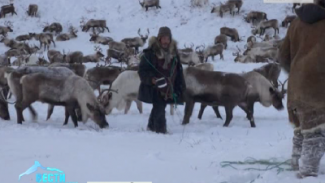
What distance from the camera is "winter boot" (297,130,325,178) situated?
13.6 ft

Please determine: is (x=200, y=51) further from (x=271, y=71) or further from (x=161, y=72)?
(x=161, y=72)

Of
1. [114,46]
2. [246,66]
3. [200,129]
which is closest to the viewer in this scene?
[200,129]

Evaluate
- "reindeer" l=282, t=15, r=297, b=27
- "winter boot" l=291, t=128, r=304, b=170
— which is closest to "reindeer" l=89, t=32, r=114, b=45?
"reindeer" l=282, t=15, r=297, b=27

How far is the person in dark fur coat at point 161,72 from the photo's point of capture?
7461 millimetres

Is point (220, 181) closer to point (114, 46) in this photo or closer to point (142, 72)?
point (142, 72)

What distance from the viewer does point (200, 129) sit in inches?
342

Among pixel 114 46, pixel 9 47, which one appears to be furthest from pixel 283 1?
pixel 9 47

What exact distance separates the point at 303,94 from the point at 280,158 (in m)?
0.97

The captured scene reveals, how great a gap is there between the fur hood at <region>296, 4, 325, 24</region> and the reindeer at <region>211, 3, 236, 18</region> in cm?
2544

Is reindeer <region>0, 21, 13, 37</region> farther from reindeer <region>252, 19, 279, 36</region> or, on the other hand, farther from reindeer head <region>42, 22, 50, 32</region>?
reindeer <region>252, 19, 279, 36</region>

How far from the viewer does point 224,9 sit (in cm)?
2941

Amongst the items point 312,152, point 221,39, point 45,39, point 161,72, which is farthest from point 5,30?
point 312,152

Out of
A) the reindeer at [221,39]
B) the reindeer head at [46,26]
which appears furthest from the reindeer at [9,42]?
the reindeer at [221,39]

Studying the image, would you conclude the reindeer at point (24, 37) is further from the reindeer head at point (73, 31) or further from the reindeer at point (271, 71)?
the reindeer at point (271, 71)
